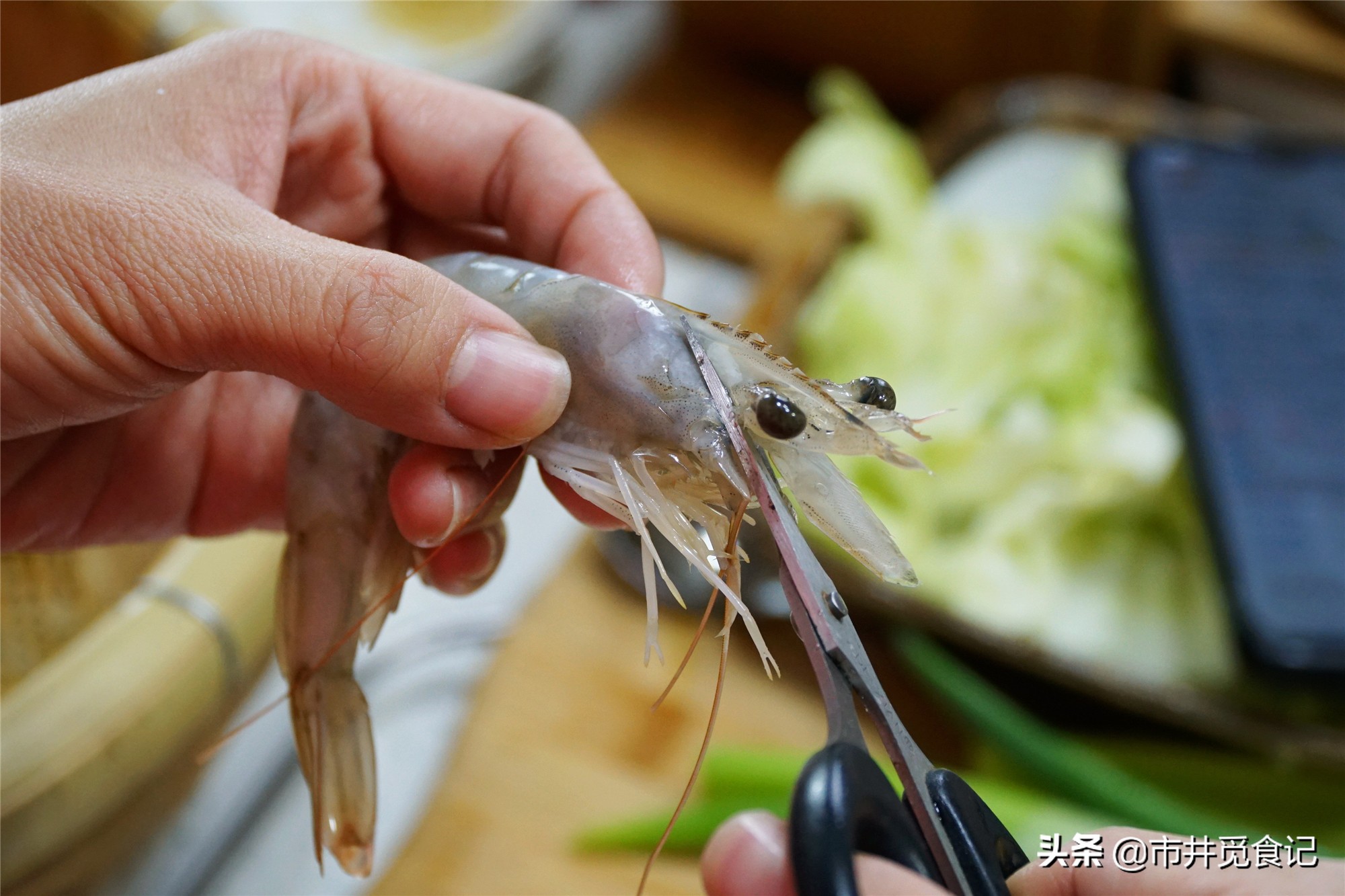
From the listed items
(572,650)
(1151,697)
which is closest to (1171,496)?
(1151,697)

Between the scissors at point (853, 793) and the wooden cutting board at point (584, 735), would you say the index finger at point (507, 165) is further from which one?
the wooden cutting board at point (584, 735)

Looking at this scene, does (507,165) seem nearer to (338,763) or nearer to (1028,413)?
(338,763)

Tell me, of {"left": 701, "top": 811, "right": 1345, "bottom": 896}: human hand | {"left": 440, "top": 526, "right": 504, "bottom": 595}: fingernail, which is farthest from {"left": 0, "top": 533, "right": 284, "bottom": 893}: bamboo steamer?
{"left": 701, "top": 811, "right": 1345, "bottom": 896}: human hand

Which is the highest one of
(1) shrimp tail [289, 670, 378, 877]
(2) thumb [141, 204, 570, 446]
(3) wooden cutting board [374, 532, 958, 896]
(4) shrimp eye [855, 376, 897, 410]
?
(2) thumb [141, 204, 570, 446]

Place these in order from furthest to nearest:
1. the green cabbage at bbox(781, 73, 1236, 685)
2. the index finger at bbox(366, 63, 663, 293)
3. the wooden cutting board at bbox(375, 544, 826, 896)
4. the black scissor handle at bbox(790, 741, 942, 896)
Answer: the green cabbage at bbox(781, 73, 1236, 685)
the wooden cutting board at bbox(375, 544, 826, 896)
the index finger at bbox(366, 63, 663, 293)
the black scissor handle at bbox(790, 741, 942, 896)

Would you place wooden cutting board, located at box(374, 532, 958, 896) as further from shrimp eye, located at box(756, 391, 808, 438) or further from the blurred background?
shrimp eye, located at box(756, 391, 808, 438)

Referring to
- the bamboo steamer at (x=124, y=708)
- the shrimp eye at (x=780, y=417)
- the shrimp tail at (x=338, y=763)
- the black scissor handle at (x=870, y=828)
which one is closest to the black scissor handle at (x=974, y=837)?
the black scissor handle at (x=870, y=828)
